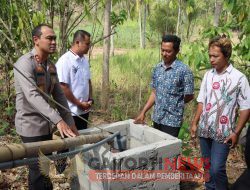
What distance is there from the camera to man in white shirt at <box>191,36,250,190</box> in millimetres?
2605

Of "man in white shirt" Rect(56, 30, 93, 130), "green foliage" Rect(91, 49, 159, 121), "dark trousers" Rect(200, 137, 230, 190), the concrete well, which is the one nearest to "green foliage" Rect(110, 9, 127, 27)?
"green foliage" Rect(91, 49, 159, 121)

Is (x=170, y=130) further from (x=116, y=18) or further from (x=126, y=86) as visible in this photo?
(x=126, y=86)

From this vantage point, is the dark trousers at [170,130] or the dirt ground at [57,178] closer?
the dark trousers at [170,130]

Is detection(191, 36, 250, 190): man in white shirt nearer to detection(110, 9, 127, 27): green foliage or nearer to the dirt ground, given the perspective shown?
the dirt ground

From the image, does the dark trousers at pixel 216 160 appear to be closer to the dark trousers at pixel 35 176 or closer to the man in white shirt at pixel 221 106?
the man in white shirt at pixel 221 106

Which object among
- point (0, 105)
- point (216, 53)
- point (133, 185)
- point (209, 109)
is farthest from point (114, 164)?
point (0, 105)

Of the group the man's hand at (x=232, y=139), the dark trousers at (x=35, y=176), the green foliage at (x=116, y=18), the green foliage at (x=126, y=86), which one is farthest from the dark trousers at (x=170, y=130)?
the green foliage at (x=116, y=18)

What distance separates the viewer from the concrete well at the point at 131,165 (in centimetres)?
248

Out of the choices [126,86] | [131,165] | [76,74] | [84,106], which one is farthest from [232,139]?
[126,86]

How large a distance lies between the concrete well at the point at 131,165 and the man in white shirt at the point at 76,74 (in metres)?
0.47

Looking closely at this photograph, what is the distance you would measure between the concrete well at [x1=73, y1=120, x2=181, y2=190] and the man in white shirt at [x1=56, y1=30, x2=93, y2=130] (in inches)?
18.7

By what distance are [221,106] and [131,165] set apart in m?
0.88

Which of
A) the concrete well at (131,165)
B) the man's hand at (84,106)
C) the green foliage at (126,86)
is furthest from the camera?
the green foliage at (126,86)

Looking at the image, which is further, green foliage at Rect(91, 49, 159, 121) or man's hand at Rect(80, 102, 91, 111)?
green foliage at Rect(91, 49, 159, 121)
